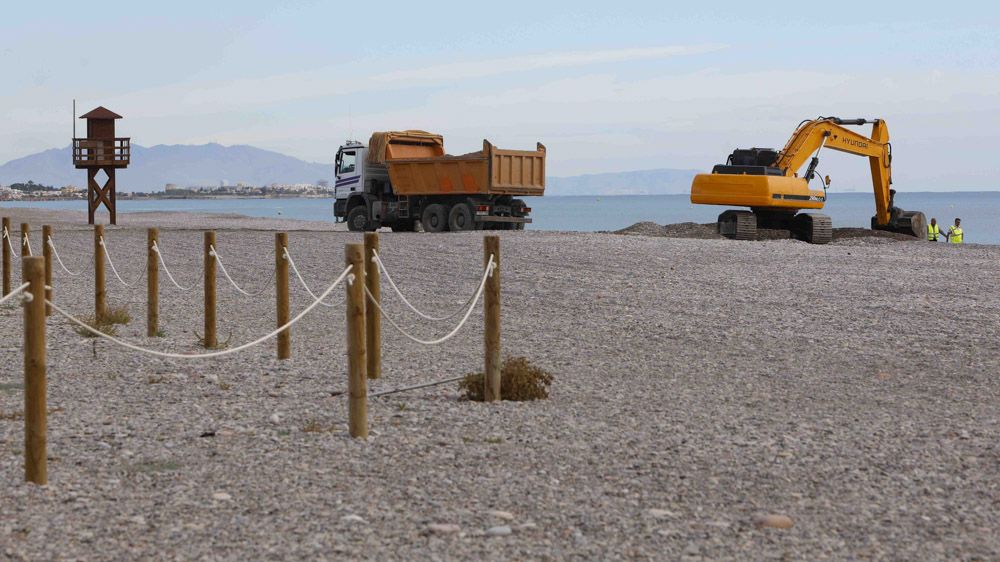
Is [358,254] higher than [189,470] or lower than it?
higher

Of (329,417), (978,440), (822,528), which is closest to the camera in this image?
(822,528)

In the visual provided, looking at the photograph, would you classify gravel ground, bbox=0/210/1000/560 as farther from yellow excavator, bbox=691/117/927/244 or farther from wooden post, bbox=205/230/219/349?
yellow excavator, bbox=691/117/927/244

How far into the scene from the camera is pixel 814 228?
29.9 meters

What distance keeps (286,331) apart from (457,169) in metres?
22.6

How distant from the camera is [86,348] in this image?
11.4m

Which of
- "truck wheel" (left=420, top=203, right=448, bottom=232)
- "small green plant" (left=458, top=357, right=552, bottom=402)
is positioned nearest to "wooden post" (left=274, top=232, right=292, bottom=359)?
"small green plant" (left=458, top=357, right=552, bottom=402)

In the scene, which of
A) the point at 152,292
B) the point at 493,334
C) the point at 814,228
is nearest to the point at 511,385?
the point at 493,334

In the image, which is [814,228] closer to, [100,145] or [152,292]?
[152,292]

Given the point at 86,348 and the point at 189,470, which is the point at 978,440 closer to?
the point at 189,470

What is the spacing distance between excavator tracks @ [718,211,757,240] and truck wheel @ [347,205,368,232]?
10967 mm

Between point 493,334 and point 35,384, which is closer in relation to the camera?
point 35,384

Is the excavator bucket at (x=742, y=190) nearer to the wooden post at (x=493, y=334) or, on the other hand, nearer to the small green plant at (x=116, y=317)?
the small green plant at (x=116, y=317)

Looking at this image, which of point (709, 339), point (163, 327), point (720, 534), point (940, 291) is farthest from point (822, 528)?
point (940, 291)

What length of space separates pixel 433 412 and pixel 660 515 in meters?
2.79
